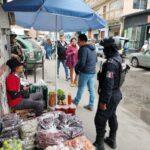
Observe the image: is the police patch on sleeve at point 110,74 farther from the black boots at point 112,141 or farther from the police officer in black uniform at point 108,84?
the black boots at point 112,141

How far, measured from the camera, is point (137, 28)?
23.9 metres

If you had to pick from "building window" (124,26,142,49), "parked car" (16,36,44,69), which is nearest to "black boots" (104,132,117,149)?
"parked car" (16,36,44,69)

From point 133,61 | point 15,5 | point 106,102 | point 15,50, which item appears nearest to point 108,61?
point 106,102

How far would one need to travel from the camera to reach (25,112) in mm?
4098

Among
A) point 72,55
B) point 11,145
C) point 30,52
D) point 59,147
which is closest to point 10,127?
point 11,145

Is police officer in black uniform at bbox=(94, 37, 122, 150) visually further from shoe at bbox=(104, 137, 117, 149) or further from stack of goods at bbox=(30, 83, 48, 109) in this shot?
stack of goods at bbox=(30, 83, 48, 109)

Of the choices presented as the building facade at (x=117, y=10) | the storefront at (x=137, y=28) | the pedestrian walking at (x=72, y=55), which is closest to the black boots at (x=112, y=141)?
the pedestrian walking at (x=72, y=55)

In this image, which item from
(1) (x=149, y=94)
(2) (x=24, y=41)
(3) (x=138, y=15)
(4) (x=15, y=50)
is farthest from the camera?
(3) (x=138, y=15)

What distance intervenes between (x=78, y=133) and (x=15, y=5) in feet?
7.45

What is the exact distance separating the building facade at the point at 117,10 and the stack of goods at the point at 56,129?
82.2 feet

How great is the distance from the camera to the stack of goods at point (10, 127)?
3148 millimetres

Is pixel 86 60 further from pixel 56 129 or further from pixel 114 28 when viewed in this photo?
pixel 114 28

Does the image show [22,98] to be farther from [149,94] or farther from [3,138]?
[149,94]

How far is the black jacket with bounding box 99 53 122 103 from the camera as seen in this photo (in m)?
3.24
